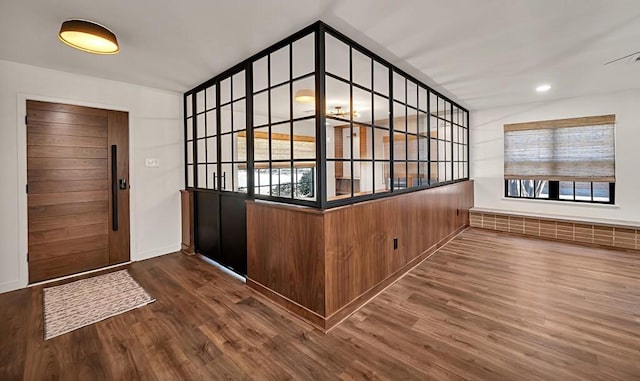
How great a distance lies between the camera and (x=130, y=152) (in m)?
3.67

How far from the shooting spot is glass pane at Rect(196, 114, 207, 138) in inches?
157

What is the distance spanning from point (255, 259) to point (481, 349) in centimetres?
201

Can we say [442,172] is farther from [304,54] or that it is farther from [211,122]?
[211,122]

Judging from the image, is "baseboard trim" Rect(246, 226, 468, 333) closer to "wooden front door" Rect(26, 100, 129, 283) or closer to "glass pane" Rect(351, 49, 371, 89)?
"wooden front door" Rect(26, 100, 129, 283)

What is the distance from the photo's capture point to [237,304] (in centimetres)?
256

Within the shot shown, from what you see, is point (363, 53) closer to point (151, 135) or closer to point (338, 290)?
point (338, 290)

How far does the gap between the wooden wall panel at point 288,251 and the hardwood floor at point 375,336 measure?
21 centimetres

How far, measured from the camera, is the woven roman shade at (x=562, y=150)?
4.34 metres

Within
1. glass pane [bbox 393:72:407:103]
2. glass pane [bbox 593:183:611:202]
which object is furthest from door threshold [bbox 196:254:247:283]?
glass pane [bbox 593:183:611:202]

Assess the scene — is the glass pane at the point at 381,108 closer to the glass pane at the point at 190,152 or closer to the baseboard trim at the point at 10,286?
the glass pane at the point at 190,152

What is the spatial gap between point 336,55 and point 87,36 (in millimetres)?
2012

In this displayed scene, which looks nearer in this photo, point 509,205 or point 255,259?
point 255,259

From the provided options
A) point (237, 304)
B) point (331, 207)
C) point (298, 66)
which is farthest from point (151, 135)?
point (331, 207)

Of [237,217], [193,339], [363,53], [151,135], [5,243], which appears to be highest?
[363,53]
